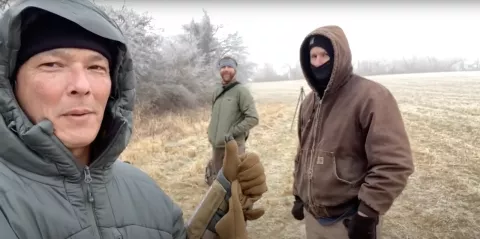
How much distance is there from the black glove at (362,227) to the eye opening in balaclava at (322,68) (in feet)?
3.14

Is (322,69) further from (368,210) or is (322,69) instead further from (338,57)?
(368,210)

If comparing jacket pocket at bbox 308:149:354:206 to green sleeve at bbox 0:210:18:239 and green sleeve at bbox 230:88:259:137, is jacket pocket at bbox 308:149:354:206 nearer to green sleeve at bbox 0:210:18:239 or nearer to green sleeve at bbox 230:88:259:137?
green sleeve at bbox 0:210:18:239

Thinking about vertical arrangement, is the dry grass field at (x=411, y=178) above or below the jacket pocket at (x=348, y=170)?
below

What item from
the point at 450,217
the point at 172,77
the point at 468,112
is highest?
the point at 172,77

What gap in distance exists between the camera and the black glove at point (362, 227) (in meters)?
2.28

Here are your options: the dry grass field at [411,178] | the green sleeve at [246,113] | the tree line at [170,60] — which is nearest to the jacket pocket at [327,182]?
the dry grass field at [411,178]

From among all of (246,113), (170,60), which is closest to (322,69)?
(246,113)

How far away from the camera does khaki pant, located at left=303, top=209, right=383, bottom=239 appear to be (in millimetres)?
2504

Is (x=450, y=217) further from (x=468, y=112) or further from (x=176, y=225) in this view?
(x=468, y=112)

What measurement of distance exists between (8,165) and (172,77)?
18.3 metres

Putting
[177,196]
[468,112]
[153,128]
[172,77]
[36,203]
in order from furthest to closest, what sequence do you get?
[172,77]
[468,112]
[153,128]
[177,196]
[36,203]

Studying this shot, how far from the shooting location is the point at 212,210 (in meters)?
1.61

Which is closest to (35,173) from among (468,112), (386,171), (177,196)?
(386,171)

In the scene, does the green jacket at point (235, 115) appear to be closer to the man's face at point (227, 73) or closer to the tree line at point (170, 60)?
the man's face at point (227, 73)
